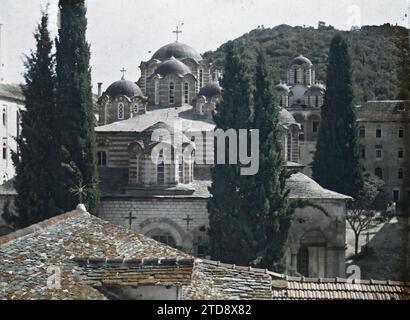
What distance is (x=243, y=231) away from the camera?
673 inches

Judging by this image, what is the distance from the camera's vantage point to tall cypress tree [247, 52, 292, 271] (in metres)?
17.2

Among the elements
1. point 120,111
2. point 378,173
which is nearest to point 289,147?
point 120,111

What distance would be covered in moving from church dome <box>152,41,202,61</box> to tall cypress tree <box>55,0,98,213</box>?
8.78m

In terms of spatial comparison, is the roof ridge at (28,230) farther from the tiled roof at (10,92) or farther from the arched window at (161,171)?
the tiled roof at (10,92)

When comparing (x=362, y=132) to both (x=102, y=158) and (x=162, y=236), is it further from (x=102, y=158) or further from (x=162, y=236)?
(x=162, y=236)

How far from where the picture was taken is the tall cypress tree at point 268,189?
679 inches

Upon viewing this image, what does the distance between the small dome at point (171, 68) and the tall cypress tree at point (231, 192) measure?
20.6ft

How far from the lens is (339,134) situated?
22.1 m

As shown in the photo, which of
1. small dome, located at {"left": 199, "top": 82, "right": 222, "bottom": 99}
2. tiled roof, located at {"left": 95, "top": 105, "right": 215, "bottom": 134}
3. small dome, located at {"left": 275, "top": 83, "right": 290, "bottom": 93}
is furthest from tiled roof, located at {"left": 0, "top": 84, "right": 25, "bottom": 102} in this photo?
small dome, located at {"left": 275, "top": 83, "right": 290, "bottom": 93}

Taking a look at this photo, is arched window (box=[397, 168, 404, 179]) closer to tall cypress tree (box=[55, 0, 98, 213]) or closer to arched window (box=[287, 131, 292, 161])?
arched window (box=[287, 131, 292, 161])

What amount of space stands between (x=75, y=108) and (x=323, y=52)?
1934 cm
